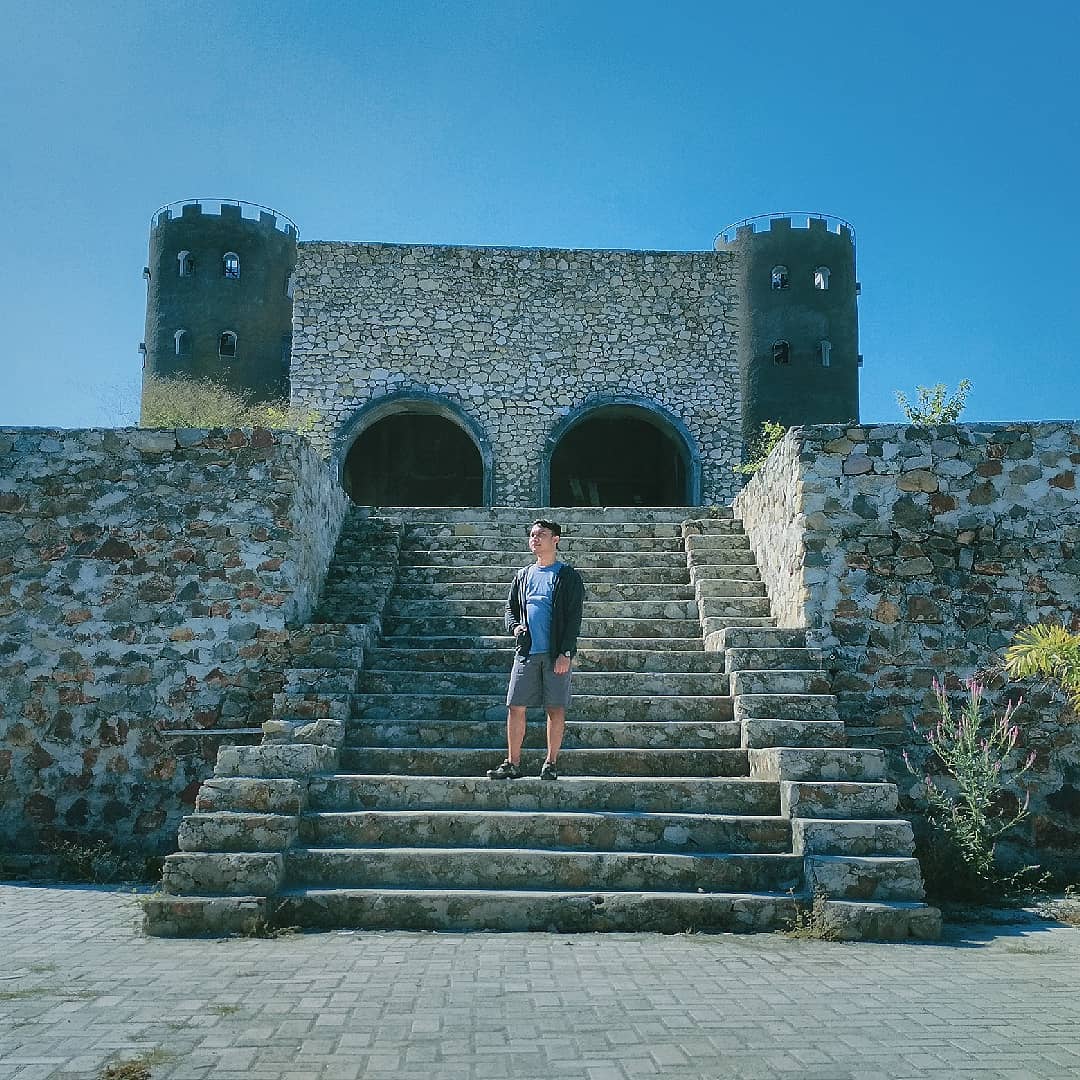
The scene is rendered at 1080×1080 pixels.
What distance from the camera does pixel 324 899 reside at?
5129 mm

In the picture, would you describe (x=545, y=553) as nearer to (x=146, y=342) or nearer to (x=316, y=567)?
(x=316, y=567)

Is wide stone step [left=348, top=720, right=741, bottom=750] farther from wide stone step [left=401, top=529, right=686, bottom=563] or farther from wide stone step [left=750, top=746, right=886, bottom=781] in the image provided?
wide stone step [left=401, top=529, right=686, bottom=563]

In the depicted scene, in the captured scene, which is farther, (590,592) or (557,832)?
(590,592)

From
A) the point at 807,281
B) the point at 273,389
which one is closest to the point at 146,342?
the point at 273,389

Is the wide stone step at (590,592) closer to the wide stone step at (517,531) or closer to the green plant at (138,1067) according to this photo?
the wide stone step at (517,531)

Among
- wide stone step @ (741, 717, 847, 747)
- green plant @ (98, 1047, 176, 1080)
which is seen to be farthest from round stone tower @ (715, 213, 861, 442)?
green plant @ (98, 1047, 176, 1080)

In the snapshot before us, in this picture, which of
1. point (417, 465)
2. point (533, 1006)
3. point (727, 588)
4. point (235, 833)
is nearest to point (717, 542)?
point (727, 588)

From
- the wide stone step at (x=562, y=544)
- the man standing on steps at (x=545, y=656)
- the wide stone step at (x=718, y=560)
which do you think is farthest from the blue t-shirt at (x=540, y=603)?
the wide stone step at (x=562, y=544)

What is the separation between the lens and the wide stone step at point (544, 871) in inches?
211

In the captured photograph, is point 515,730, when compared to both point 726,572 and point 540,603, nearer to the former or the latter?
point 540,603

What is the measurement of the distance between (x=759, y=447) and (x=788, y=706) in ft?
38.9

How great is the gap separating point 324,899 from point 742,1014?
7.56 feet

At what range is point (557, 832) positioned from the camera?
564cm

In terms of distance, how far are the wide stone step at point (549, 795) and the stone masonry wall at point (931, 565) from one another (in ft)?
4.55
